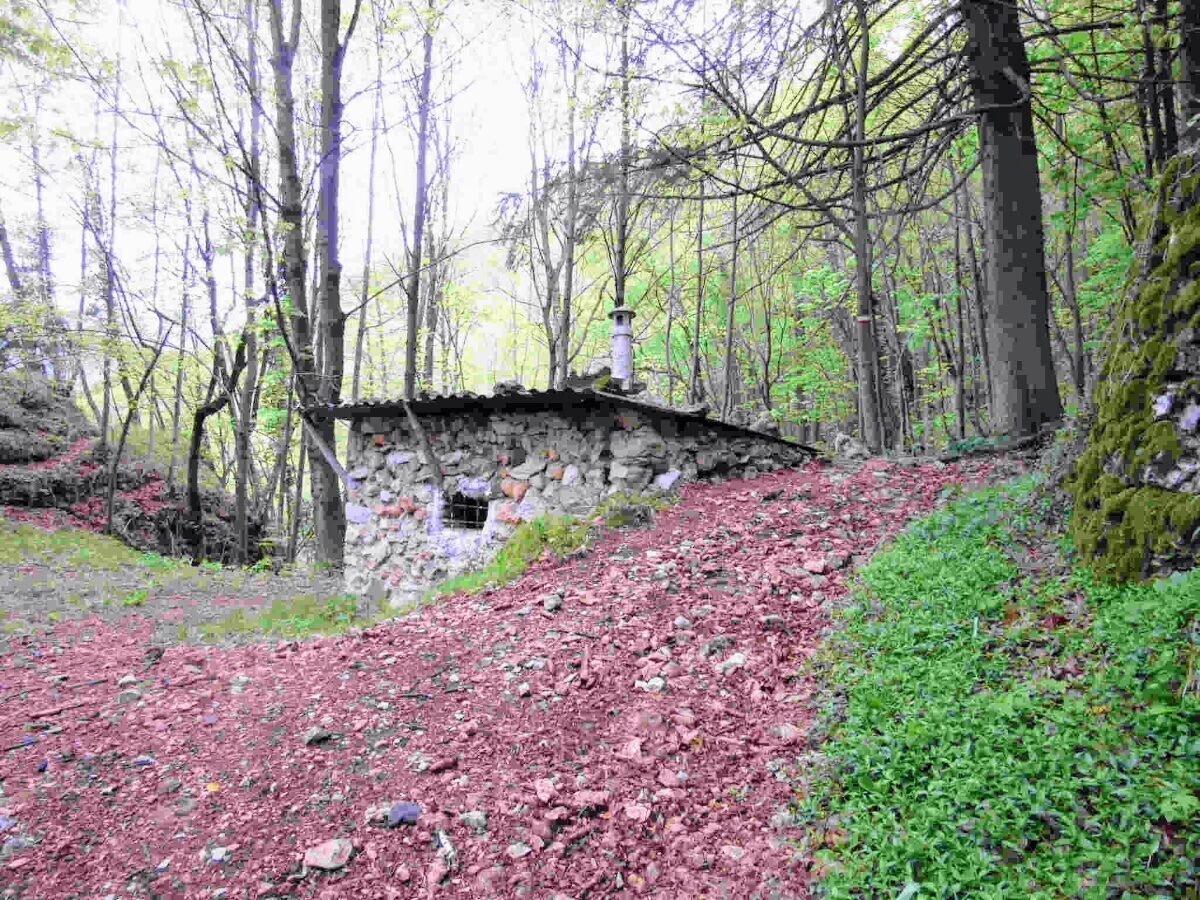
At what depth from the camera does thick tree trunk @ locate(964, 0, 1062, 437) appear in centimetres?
585

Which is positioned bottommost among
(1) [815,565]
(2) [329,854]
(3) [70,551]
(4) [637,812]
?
(2) [329,854]

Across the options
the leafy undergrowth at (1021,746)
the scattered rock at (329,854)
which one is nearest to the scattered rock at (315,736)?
the scattered rock at (329,854)

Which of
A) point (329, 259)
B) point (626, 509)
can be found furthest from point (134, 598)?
point (626, 509)

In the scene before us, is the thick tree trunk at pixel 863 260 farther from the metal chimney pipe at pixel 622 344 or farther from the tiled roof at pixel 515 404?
the metal chimney pipe at pixel 622 344

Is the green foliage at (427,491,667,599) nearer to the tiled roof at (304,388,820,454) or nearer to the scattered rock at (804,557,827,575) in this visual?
the tiled roof at (304,388,820,454)

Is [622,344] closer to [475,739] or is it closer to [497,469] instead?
[497,469]

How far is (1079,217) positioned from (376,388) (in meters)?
18.5

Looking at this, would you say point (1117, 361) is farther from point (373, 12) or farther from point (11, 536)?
point (11, 536)

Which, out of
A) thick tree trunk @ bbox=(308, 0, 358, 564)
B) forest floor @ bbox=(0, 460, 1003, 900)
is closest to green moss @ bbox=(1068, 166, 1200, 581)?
forest floor @ bbox=(0, 460, 1003, 900)

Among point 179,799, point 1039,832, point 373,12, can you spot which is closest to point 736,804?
point 1039,832

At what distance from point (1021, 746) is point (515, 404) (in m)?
5.50

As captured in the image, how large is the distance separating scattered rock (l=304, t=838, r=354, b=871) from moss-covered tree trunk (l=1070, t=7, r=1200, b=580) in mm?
3370

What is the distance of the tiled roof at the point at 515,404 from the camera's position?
6.09 meters

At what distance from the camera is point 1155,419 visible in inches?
106
